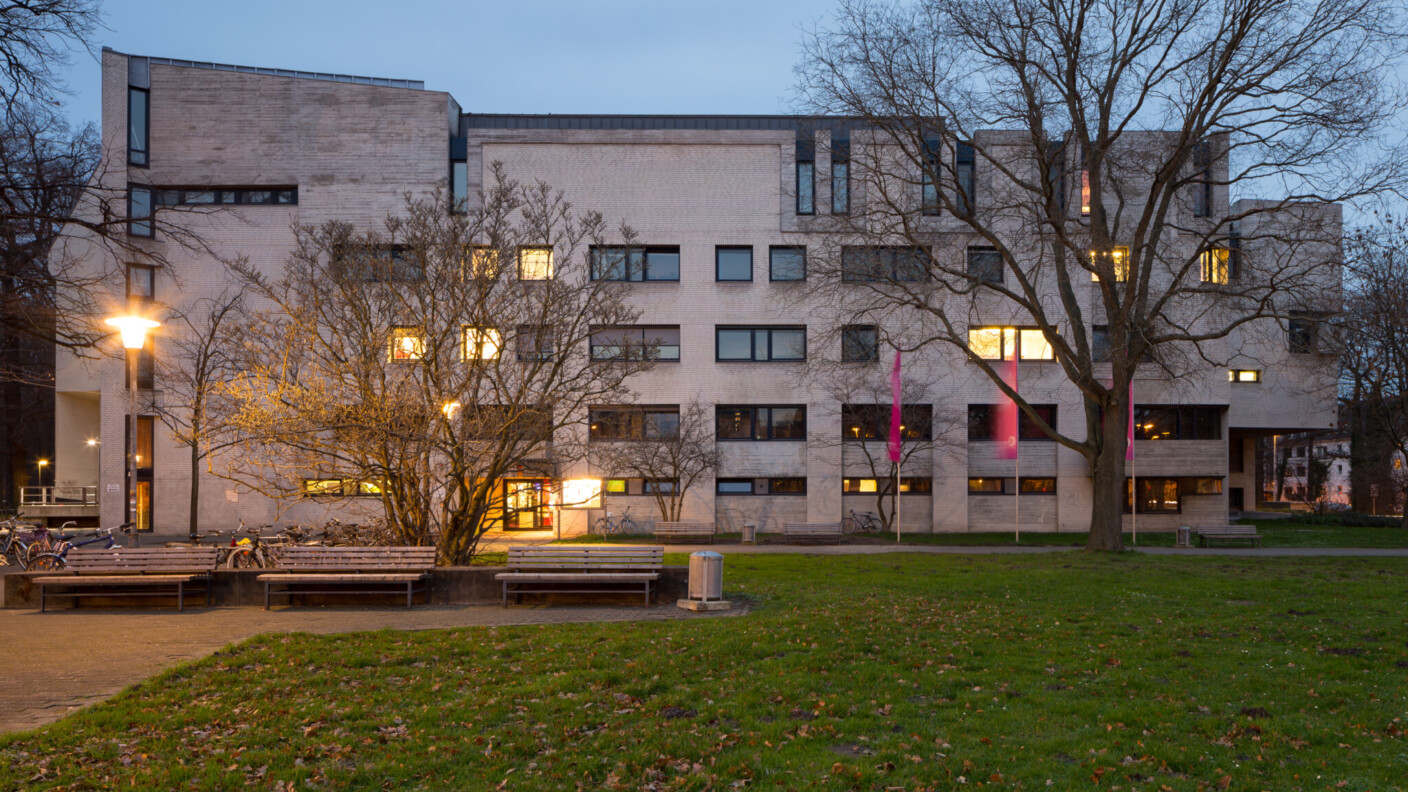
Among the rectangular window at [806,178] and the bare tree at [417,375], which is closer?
the bare tree at [417,375]

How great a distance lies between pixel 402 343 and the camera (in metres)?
16.5

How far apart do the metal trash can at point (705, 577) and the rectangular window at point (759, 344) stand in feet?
72.2

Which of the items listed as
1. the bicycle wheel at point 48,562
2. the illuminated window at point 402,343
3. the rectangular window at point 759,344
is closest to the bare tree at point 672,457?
the rectangular window at point 759,344

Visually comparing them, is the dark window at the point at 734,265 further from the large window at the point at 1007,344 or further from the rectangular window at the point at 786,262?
the large window at the point at 1007,344

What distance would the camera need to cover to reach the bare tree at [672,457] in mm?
32562

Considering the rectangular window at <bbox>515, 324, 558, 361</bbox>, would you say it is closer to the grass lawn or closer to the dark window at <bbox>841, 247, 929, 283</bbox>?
the grass lawn

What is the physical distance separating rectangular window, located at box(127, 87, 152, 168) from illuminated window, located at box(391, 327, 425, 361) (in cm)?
2585

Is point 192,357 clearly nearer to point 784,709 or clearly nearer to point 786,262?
point 786,262

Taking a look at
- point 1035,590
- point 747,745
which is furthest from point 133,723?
point 1035,590

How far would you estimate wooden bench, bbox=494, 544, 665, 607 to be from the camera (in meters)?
13.9

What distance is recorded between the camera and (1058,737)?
22.3ft

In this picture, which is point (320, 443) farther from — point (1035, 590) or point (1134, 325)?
point (1134, 325)

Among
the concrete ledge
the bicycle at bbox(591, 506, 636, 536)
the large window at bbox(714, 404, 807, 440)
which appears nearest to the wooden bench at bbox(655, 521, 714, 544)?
the bicycle at bbox(591, 506, 636, 536)

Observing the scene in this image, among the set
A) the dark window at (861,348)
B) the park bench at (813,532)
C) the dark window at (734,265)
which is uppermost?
the dark window at (734,265)
